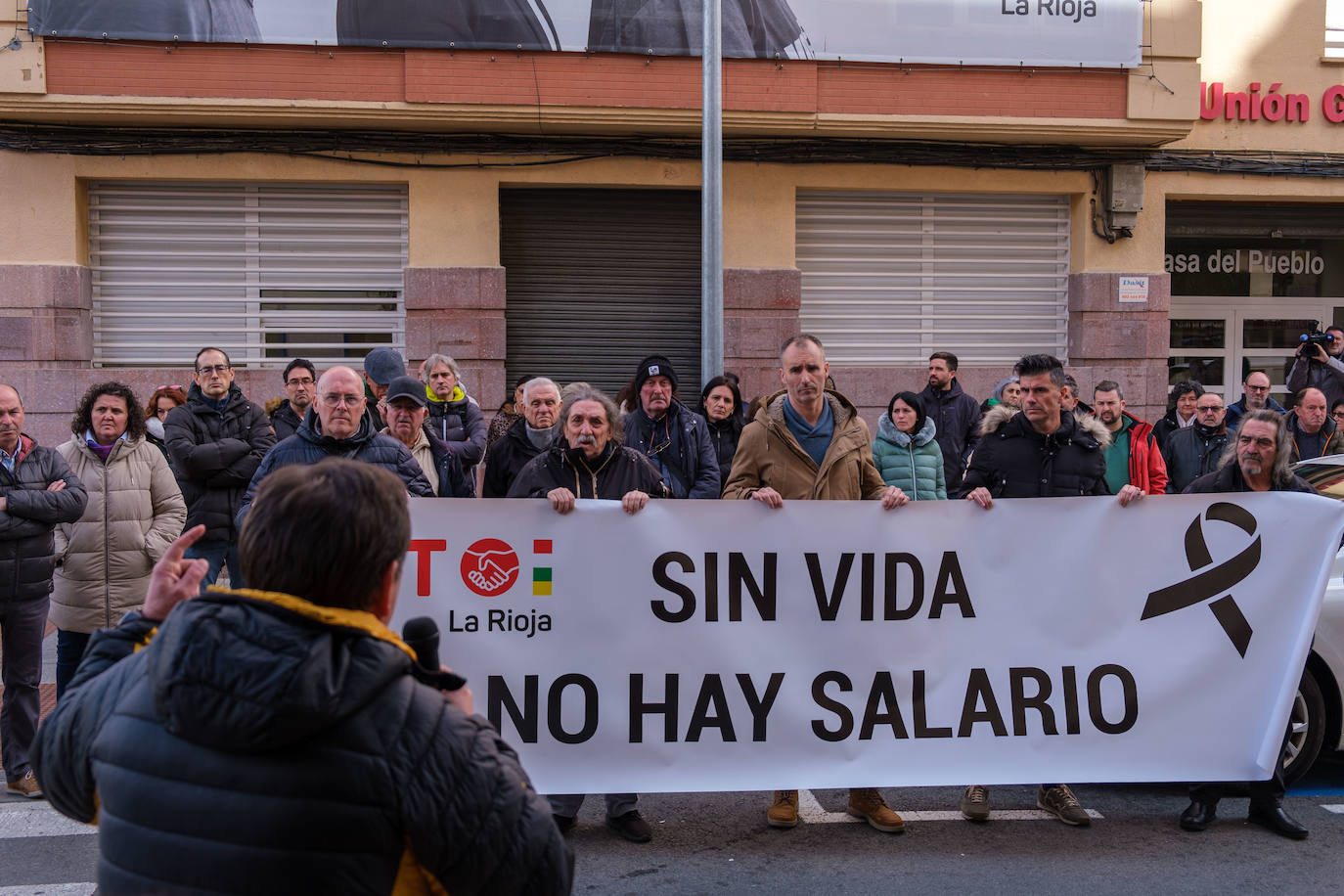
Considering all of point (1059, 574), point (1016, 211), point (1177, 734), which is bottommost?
point (1177, 734)

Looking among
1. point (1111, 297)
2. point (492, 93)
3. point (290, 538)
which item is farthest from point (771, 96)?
point (290, 538)

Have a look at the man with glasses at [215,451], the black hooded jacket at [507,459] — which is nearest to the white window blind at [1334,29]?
the black hooded jacket at [507,459]

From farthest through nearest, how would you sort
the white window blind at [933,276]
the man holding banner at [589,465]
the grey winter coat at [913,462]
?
the white window blind at [933,276]
the grey winter coat at [913,462]
the man holding banner at [589,465]

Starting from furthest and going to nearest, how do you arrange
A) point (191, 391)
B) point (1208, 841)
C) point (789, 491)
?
point (191, 391), point (789, 491), point (1208, 841)

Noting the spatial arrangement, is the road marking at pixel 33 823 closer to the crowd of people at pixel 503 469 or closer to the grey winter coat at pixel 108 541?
the crowd of people at pixel 503 469

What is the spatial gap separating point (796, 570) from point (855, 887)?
1.30 meters

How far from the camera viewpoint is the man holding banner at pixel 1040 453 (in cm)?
544

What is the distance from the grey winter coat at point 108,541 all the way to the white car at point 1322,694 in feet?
18.6

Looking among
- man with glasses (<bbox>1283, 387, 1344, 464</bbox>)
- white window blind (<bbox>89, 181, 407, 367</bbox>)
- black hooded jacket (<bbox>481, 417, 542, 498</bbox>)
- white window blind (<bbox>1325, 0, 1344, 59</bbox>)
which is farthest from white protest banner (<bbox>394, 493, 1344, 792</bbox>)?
white window blind (<bbox>1325, 0, 1344, 59</bbox>)

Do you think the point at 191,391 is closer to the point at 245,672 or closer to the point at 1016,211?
the point at 245,672

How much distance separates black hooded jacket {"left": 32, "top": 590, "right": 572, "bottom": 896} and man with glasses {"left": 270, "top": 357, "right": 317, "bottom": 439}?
5967 mm

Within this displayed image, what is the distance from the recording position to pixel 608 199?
12.8 m

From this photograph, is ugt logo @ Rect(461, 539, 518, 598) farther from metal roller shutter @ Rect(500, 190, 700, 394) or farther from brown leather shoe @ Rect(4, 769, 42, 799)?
metal roller shutter @ Rect(500, 190, 700, 394)

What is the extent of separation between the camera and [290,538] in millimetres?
1697
